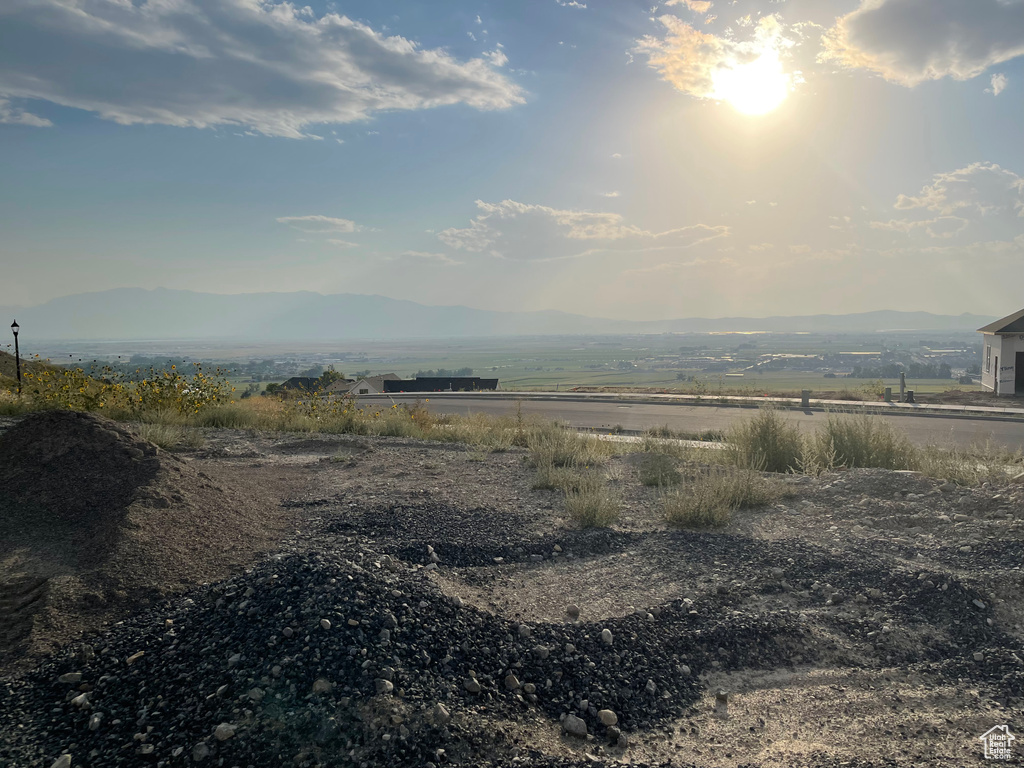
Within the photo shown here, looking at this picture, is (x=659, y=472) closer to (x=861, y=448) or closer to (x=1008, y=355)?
(x=861, y=448)

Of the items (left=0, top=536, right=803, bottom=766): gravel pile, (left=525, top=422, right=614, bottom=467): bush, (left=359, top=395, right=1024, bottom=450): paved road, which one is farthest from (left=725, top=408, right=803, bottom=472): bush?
(left=0, top=536, right=803, bottom=766): gravel pile

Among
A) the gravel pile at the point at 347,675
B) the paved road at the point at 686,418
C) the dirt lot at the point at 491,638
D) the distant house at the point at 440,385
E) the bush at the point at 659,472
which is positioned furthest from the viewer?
the distant house at the point at 440,385

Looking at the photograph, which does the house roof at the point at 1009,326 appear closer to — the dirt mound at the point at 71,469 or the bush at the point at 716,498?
the bush at the point at 716,498

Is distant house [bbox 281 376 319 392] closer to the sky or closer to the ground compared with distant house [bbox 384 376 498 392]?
closer to the sky

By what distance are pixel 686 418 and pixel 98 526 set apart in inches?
736

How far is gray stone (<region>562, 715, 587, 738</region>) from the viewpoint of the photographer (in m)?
3.32

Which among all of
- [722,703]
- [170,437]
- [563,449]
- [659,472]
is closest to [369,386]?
[170,437]

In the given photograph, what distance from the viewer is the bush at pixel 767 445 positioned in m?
10.2

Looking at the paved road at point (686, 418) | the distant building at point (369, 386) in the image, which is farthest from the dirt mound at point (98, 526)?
the distant building at point (369, 386)

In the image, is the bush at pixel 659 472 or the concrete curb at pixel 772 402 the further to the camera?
the concrete curb at pixel 772 402

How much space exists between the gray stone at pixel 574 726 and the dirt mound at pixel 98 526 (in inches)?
120

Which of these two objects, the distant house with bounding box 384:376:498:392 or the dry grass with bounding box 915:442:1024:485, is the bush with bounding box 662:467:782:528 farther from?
the distant house with bounding box 384:376:498:392

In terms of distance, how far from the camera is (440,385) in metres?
38.4

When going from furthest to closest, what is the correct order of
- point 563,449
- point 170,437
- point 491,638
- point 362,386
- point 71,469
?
point 362,386 < point 563,449 < point 170,437 < point 71,469 < point 491,638
